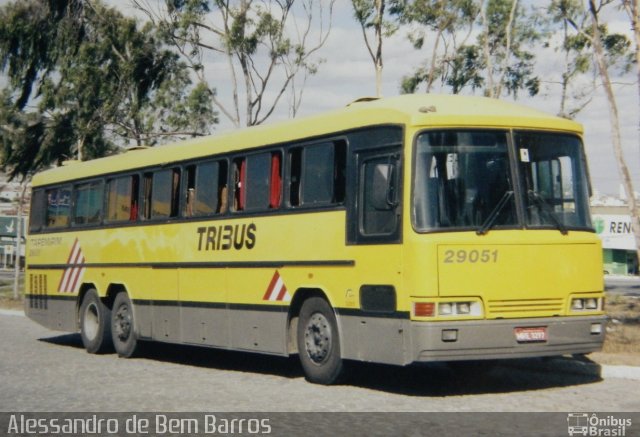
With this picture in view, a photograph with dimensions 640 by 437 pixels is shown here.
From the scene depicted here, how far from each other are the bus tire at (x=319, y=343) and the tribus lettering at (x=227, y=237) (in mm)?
1527

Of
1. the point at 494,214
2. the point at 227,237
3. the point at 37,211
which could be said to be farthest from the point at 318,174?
the point at 37,211

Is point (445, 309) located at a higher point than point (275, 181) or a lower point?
lower

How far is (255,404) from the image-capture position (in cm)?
1141

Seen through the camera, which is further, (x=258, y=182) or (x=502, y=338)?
(x=258, y=182)

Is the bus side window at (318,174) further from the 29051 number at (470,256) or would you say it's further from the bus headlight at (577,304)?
the bus headlight at (577,304)

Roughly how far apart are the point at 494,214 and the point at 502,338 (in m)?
1.28

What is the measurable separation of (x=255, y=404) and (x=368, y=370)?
3.81 metres

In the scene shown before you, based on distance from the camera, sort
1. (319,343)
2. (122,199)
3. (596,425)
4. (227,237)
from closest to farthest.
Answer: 1. (596,425)
2. (319,343)
3. (227,237)
4. (122,199)

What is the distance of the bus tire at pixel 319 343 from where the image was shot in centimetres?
1290

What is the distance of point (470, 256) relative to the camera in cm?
1168

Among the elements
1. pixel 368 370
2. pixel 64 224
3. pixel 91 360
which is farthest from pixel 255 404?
pixel 64 224

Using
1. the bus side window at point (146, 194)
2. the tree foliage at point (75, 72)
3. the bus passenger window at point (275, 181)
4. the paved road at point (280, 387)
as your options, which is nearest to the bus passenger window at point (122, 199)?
the bus side window at point (146, 194)

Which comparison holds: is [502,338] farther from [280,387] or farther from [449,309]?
[280,387]

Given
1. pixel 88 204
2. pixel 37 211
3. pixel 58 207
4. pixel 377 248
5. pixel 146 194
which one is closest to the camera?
pixel 377 248
